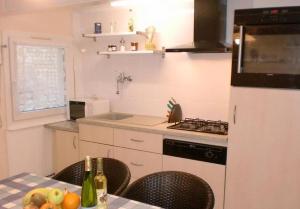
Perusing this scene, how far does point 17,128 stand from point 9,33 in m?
1.01

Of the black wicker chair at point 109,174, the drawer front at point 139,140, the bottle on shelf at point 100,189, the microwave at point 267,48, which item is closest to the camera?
the bottle on shelf at point 100,189

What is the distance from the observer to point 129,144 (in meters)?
2.86

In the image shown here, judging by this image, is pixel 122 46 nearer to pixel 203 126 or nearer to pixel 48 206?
pixel 203 126

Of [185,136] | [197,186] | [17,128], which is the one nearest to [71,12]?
[17,128]

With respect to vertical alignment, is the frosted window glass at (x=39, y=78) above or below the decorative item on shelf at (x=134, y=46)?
below

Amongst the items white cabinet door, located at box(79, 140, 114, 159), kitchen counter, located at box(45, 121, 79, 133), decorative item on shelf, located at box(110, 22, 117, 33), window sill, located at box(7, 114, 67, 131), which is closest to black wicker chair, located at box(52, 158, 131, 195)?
white cabinet door, located at box(79, 140, 114, 159)

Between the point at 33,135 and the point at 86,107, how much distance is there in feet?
2.22

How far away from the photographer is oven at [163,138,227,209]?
2.38 meters

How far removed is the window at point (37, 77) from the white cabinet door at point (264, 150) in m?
2.24

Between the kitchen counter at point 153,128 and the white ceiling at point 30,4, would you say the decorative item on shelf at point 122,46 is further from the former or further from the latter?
the white ceiling at point 30,4

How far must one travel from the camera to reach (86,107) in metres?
3.44

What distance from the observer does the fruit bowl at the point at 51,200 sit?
3.96 feet

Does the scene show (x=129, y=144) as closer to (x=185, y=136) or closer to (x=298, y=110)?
(x=185, y=136)

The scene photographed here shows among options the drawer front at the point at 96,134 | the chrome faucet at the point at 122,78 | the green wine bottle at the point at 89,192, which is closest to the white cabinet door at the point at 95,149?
the drawer front at the point at 96,134
